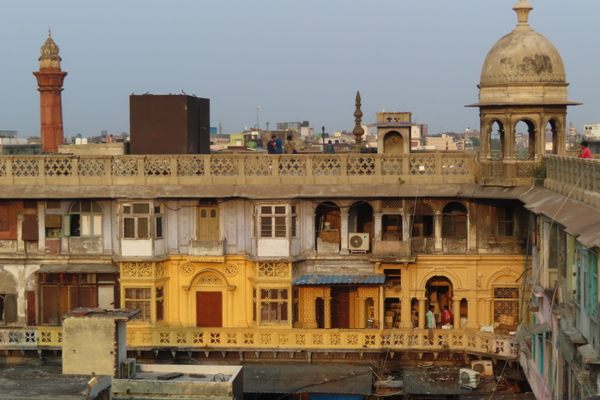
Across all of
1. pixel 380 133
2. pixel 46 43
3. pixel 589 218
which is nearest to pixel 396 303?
pixel 380 133

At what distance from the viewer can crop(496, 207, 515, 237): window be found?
34.8m

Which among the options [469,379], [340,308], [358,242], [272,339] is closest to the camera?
[469,379]

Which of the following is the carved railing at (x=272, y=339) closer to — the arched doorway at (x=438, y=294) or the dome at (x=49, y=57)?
the arched doorway at (x=438, y=294)

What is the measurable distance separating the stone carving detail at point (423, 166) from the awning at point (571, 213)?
5395 mm

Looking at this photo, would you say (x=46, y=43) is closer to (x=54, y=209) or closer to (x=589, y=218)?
(x=54, y=209)

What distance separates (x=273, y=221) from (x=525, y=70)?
8194 mm

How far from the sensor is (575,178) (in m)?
24.3

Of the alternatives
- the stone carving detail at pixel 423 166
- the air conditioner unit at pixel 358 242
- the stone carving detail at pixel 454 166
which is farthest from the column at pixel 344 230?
the stone carving detail at pixel 454 166

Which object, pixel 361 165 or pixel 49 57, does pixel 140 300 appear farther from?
pixel 49 57

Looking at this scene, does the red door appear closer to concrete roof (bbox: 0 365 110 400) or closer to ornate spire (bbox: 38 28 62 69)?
concrete roof (bbox: 0 365 110 400)

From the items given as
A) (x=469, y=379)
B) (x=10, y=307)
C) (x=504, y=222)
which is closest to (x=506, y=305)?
(x=504, y=222)

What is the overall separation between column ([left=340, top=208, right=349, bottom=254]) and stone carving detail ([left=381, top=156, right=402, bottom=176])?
5.22ft

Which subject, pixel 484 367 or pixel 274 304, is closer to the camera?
pixel 484 367

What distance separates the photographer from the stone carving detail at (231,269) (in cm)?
3550
